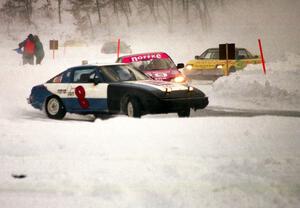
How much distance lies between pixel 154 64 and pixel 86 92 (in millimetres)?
4721

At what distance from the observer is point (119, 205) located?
18.7 feet

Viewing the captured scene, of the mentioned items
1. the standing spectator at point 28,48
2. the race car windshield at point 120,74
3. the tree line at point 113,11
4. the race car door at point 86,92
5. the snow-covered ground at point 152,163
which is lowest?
the snow-covered ground at point 152,163

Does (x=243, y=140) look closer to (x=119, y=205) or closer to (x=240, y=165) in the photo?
(x=240, y=165)

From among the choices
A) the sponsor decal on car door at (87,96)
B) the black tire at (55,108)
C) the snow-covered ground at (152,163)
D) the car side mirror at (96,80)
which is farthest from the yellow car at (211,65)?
the snow-covered ground at (152,163)

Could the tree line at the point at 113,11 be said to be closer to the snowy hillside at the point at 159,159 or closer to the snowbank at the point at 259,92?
the snowbank at the point at 259,92

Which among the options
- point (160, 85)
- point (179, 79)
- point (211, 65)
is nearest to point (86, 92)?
point (160, 85)

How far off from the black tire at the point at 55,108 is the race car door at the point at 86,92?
0.21 meters

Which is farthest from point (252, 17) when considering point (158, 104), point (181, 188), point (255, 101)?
point (181, 188)

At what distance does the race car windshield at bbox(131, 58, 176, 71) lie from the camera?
57.5ft

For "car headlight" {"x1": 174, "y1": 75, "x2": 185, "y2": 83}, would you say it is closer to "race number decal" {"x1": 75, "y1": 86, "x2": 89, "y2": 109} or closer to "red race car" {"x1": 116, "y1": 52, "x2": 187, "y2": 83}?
"red race car" {"x1": 116, "y1": 52, "x2": 187, "y2": 83}

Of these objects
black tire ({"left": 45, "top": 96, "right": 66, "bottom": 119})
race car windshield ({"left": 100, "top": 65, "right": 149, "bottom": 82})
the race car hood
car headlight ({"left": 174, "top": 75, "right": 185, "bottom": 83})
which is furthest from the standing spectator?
the race car hood

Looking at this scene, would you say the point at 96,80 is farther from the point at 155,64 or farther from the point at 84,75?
the point at 155,64

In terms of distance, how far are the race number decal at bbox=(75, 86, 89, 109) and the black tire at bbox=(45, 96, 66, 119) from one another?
533 millimetres

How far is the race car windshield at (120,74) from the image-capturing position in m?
13.1
